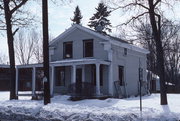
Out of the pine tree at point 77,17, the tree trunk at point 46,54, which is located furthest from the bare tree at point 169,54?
the tree trunk at point 46,54

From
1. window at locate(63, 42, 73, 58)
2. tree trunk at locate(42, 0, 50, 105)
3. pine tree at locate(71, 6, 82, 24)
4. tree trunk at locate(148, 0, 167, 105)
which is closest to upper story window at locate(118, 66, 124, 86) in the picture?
window at locate(63, 42, 73, 58)

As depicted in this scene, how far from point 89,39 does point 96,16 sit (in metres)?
37.7

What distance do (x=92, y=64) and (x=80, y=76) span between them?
5.77ft

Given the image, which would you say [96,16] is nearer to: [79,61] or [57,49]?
[57,49]

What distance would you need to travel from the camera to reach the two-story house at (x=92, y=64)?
2438 centimetres

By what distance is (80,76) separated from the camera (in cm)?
2608

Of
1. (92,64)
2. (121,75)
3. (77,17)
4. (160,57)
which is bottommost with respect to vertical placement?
(121,75)

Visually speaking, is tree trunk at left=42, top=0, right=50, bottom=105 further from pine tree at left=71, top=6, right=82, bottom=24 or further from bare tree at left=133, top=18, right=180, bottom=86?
A: pine tree at left=71, top=6, right=82, bottom=24

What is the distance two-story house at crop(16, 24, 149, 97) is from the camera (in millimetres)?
24375

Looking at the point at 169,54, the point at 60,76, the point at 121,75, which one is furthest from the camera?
the point at 169,54

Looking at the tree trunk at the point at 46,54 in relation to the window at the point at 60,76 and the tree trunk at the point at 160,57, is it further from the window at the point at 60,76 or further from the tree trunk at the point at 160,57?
the window at the point at 60,76

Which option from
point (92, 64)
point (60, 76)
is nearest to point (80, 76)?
point (92, 64)

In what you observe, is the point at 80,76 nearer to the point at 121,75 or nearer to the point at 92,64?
the point at 92,64

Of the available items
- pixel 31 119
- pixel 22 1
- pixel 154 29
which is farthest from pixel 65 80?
pixel 31 119
